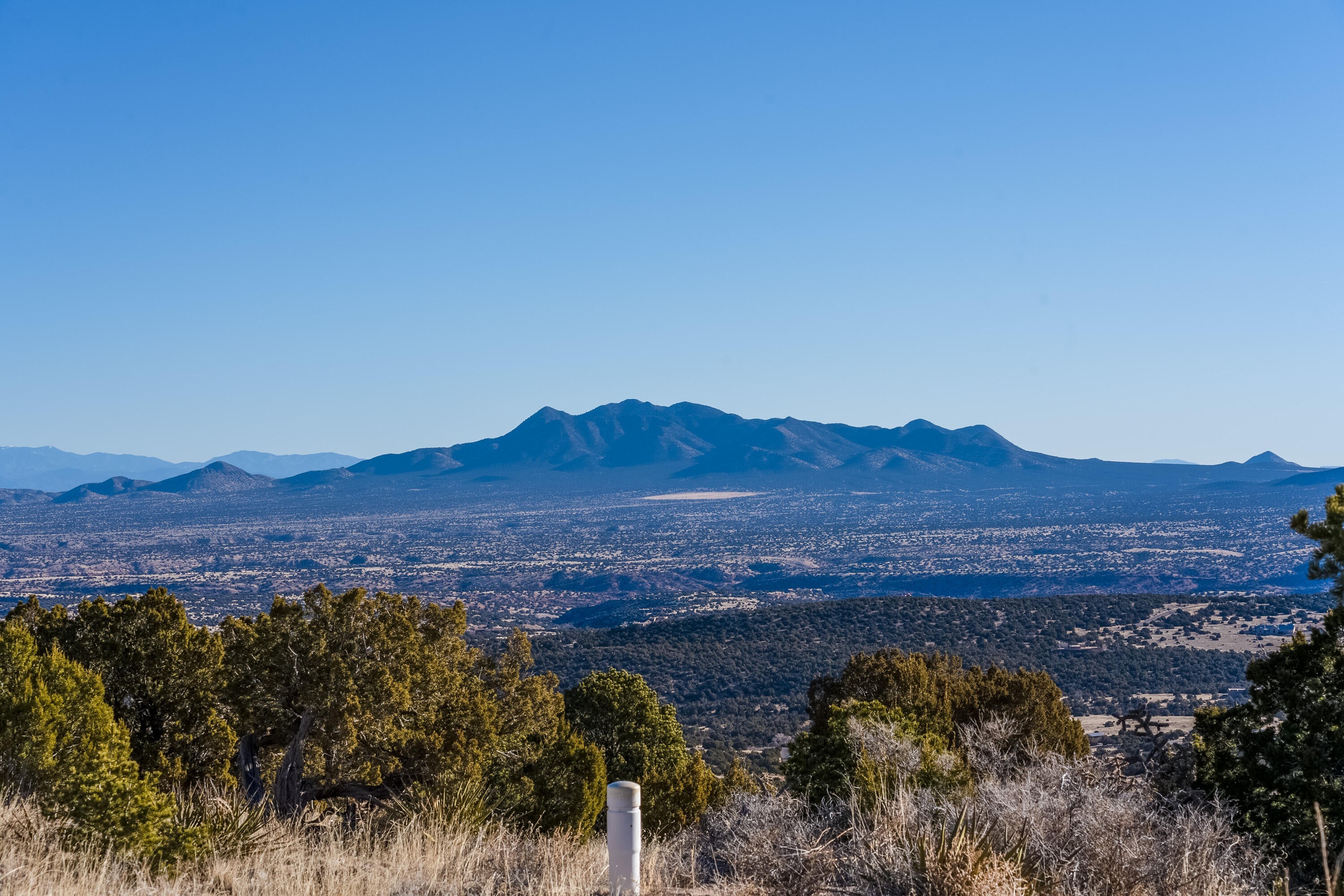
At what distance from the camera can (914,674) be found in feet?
79.9

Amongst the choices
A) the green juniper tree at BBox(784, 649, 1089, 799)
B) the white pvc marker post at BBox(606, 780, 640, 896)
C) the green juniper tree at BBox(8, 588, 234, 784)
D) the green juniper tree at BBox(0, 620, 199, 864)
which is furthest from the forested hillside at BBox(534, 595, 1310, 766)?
the white pvc marker post at BBox(606, 780, 640, 896)

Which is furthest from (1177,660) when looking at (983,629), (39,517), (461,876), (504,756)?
(39,517)

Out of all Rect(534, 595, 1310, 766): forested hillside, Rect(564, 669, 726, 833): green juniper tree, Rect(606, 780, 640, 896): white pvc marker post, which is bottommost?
Rect(534, 595, 1310, 766): forested hillside

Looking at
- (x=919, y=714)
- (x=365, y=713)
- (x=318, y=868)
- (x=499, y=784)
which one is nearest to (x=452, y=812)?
(x=318, y=868)

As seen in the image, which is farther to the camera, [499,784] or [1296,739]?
[499,784]

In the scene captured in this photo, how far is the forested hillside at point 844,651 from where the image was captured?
46219mm

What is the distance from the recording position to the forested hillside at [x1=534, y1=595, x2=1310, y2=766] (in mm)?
46219

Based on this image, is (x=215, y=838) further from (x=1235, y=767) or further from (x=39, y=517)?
(x=39, y=517)

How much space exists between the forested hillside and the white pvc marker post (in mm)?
28174

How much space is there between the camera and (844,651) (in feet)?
196

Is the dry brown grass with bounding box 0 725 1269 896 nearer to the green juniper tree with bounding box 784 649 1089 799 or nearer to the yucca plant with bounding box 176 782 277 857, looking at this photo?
the yucca plant with bounding box 176 782 277 857

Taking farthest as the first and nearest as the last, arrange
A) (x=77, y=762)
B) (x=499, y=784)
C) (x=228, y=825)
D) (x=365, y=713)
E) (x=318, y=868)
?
(x=499, y=784) < (x=365, y=713) < (x=228, y=825) < (x=77, y=762) < (x=318, y=868)

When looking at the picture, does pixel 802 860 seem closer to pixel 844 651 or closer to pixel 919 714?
pixel 919 714

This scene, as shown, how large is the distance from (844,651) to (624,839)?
55.3 meters
